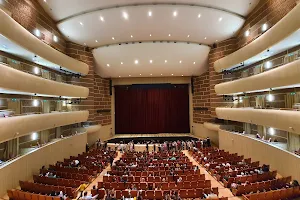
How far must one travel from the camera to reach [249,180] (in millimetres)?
10992

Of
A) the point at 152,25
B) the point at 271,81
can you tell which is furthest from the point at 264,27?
the point at 152,25

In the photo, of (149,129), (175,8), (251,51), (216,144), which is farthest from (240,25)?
(149,129)

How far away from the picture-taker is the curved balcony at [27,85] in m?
10.2

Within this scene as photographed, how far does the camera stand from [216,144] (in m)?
24.0

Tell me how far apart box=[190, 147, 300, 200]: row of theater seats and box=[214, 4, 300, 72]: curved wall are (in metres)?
6.92

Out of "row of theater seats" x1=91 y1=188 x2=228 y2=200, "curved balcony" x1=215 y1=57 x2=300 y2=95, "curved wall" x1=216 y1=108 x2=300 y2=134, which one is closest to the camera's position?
"row of theater seats" x1=91 y1=188 x2=228 y2=200

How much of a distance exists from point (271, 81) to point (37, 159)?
14285 mm

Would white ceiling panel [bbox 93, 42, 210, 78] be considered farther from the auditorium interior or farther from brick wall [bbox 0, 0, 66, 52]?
brick wall [bbox 0, 0, 66, 52]

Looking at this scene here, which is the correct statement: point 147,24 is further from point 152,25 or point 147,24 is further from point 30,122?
point 30,122

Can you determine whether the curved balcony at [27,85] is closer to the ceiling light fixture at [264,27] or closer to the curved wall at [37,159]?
the curved wall at [37,159]

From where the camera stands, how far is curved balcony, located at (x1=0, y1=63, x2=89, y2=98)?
10.2m

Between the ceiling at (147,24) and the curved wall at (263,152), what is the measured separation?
28.1ft

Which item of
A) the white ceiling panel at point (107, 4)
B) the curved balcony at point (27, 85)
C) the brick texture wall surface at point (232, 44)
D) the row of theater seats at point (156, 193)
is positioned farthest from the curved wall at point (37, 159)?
the brick texture wall surface at point (232, 44)

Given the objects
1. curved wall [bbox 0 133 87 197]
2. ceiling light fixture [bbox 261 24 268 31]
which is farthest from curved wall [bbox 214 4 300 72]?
curved wall [bbox 0 133 87 197]
